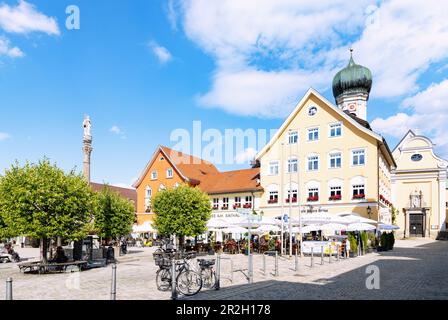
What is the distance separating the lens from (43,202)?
18094mm

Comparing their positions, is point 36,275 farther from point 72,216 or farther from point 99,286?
point 99,286

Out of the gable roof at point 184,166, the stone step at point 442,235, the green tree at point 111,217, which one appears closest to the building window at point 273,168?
the gable roof at point 184,166

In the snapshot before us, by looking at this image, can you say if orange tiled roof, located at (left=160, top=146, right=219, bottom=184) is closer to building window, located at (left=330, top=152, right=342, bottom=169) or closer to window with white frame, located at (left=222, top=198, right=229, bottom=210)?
window with white frame, located at (left=222, top=198, right=229, bottom=210)

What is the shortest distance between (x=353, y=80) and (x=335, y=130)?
17862 mm

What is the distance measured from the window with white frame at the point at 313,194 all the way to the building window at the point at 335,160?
3091 mm

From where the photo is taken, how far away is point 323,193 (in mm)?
41062

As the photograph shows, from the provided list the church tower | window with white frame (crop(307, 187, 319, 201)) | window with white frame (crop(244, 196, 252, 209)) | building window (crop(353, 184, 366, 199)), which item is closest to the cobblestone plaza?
building window (crop(353, 184, 366, 199))

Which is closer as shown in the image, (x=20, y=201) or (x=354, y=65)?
(x=20, y=201)

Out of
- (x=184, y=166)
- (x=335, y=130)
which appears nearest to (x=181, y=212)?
(x=335, y=130)

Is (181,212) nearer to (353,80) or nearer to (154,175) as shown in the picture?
(154,175)

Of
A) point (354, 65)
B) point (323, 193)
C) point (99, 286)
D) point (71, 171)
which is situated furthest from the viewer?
point (354, 65)

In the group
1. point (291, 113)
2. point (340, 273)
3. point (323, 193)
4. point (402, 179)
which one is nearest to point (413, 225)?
point (402, 179)
